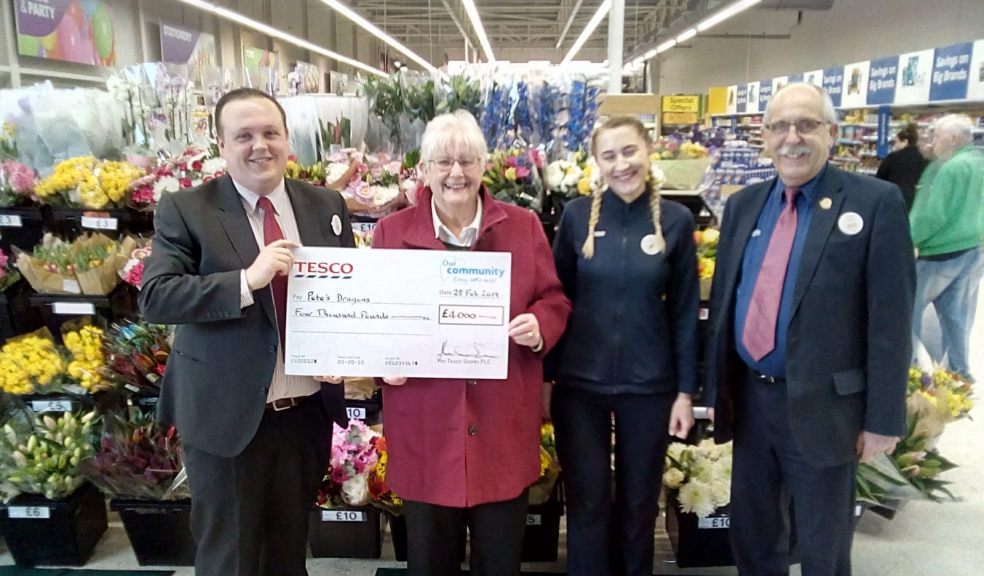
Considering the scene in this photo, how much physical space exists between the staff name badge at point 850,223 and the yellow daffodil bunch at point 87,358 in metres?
2.83

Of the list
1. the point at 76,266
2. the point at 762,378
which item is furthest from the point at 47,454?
the point at 762,378

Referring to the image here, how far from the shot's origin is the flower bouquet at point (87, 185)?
277cm

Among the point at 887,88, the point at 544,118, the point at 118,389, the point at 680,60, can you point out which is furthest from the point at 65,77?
the point at 680,60

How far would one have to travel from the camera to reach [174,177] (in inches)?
110

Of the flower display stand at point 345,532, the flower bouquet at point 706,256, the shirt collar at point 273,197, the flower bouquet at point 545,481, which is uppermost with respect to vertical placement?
the shirt collar at point 273,197

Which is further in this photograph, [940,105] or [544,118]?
[940,105]

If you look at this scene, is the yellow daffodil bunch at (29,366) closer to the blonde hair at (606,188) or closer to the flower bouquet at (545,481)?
the flower bouquet at (545,481)

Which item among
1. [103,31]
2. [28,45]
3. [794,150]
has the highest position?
[103,31]

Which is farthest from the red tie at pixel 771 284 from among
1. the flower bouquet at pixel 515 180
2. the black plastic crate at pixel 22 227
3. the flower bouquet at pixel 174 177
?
the black plastic crate at pixel 22 227

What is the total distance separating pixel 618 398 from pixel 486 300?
54 cm

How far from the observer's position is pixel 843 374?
1799 mm

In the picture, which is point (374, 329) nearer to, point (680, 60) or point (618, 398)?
point (618, 398)

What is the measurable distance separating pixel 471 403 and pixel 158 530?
1757 millimetres

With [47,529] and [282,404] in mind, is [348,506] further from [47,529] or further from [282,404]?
[47,529]
